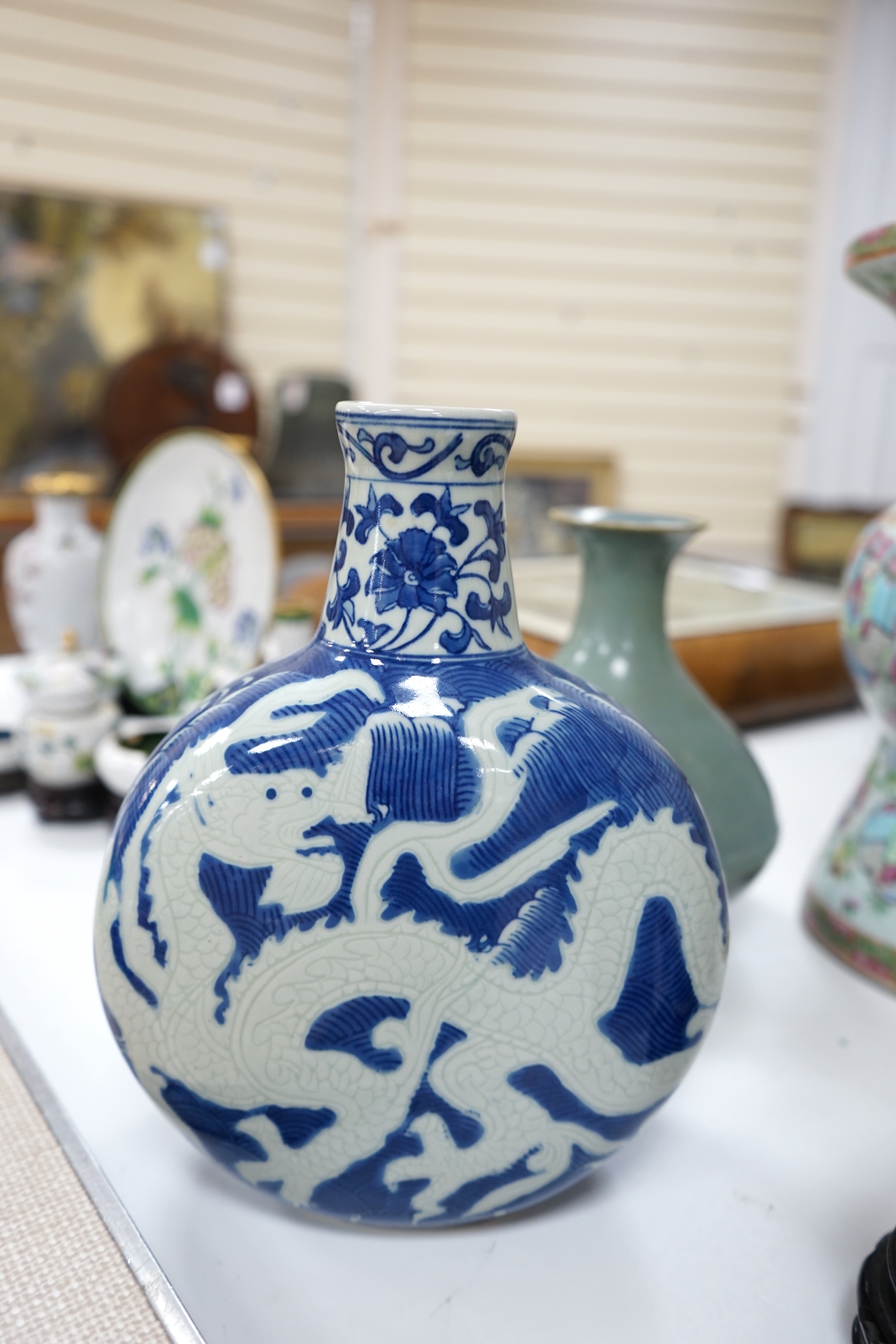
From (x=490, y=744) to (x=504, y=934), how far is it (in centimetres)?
8

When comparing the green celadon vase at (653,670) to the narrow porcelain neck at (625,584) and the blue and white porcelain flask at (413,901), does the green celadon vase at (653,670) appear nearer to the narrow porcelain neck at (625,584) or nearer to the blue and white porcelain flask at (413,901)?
the narrow porcelain neck at (625,584)

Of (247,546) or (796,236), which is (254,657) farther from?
(796,236)

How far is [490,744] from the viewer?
48 cm

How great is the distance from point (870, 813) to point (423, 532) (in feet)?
1.65

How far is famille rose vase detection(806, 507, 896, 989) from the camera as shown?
0.79m

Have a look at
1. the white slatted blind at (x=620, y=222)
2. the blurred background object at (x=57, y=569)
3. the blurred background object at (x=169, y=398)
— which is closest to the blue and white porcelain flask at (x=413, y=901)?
the blurred background object at (x=57, y=569)

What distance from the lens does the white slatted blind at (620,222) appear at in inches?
114

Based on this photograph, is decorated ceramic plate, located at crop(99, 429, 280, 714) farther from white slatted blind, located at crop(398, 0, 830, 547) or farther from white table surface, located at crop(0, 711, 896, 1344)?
white slatted blind, located at crop(398, 0, 830, 547)

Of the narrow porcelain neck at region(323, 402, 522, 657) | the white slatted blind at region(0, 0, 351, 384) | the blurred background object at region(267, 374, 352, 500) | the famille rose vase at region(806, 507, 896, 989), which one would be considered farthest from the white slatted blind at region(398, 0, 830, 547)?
the narrow porcelain neck at region(323, 402, 522, 657)

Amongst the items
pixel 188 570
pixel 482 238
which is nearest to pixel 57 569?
pixel 188 570

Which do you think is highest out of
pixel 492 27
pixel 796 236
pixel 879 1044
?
pixel 492 27

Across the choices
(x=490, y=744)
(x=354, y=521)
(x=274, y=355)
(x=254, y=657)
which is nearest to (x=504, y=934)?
(x=490, y=744)

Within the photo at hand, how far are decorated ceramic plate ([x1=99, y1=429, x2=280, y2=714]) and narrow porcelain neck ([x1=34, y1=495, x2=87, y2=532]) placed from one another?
11 cm

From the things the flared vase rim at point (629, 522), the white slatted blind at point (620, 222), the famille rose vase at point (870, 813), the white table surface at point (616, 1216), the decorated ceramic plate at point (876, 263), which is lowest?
the white table surface at point (616, 1216)
